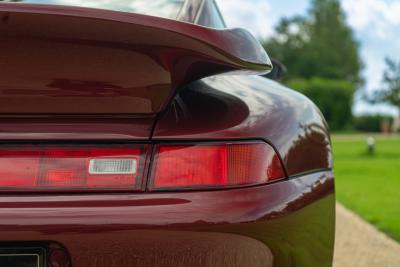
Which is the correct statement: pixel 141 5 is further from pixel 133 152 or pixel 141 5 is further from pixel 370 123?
pixel 370 123

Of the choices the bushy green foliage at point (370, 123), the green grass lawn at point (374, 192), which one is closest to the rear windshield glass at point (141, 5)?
the green grass lawn at point (374, 192)

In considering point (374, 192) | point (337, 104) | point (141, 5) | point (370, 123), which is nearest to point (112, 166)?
point (141, 5)

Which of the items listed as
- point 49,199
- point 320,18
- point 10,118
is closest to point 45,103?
point 10,118

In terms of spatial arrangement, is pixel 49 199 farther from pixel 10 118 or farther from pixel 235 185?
pixel 235 185

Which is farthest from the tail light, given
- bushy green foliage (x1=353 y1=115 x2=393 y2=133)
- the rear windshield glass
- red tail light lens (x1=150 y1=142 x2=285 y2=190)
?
bushy green foliage (x1=353 y1=115 x2=393 y2=133)

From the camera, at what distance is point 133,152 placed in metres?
1.61

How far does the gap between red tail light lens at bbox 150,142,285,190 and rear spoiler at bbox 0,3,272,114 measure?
0.54ft

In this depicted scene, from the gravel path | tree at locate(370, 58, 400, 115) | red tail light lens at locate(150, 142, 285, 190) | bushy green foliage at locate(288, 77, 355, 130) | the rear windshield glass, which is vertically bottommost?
bushy green foliage at locate(288, 77, 355, 130)

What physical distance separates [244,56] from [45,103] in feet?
1.73

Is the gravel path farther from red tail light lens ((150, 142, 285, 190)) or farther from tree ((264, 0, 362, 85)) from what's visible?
tree ((264, 0, 362, 85))

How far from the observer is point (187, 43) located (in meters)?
1.48

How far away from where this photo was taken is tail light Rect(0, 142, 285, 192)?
1560 millimetres

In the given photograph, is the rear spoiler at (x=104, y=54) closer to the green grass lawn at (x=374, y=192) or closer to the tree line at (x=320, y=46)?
the green grass lawn at (x=374, y=192)

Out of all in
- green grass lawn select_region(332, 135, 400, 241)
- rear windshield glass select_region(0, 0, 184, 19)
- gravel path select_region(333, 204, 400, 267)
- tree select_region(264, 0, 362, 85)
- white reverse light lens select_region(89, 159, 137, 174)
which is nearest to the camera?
white reverse light lens select_region(89, 159, 137, 174)
